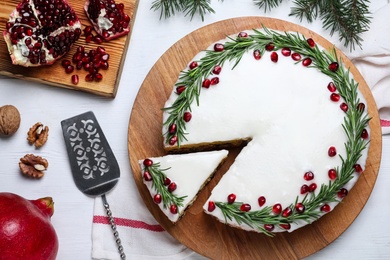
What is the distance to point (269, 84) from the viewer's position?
310cm

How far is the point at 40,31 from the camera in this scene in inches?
131

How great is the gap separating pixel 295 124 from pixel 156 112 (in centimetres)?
75

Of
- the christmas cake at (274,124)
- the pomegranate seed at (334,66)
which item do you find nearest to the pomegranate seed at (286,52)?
the christmas cake at (274,124)

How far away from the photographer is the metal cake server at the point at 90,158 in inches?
133

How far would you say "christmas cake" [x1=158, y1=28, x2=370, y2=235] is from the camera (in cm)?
304

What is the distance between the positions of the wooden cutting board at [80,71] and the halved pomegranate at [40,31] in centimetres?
10

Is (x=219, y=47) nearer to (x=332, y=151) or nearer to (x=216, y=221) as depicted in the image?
(x=332, y=151)

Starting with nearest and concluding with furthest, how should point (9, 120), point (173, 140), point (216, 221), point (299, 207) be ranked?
point (299, 207) < point (173, 140) < point (216, 221) < point (9, 120)

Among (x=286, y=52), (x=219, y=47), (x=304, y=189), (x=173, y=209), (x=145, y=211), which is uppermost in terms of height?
(x=286, y=52)

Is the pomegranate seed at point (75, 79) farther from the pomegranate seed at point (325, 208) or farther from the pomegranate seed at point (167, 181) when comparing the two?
the pomegranate seed at point (325, 208)

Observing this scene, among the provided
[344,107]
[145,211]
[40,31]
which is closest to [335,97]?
[344,107]

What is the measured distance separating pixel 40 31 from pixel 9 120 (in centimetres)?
51

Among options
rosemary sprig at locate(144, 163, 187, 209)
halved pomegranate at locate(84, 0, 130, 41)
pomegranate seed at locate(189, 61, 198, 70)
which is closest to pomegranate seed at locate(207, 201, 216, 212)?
rosemary sprig at locate(144, 163, 187, 209)

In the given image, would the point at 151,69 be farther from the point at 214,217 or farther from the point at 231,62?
the point at 214,217
